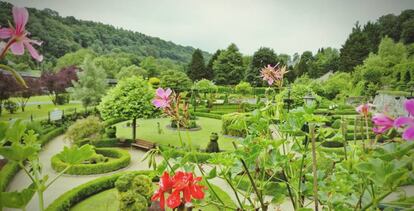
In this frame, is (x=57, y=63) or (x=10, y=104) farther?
(x=57, y=63)

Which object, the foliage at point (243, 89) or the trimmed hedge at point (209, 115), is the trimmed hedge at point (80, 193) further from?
the foliage at point (243, 89)

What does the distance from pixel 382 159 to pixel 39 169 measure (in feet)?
3.20

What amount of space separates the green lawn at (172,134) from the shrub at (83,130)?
3319mm

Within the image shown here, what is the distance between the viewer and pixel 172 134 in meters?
17.8

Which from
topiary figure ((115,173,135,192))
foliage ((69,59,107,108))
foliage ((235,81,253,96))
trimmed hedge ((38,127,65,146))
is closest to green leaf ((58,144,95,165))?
topiary figure ((115,173,135,192))

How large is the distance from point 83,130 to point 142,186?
23.9ft

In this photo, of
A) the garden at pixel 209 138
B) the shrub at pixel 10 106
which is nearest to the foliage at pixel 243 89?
the garden at pixel 209 138

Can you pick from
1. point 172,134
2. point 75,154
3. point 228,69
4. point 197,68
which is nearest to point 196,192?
point 75,154

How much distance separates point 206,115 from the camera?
25.3m

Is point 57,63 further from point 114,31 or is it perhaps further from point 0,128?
point 0,128

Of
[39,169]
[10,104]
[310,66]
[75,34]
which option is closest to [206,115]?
[10,104]

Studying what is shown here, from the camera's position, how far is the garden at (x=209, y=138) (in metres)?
0.77

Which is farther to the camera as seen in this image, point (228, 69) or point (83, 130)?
point (228, 69)

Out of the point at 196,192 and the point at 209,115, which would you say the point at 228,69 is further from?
the point at 196,192
